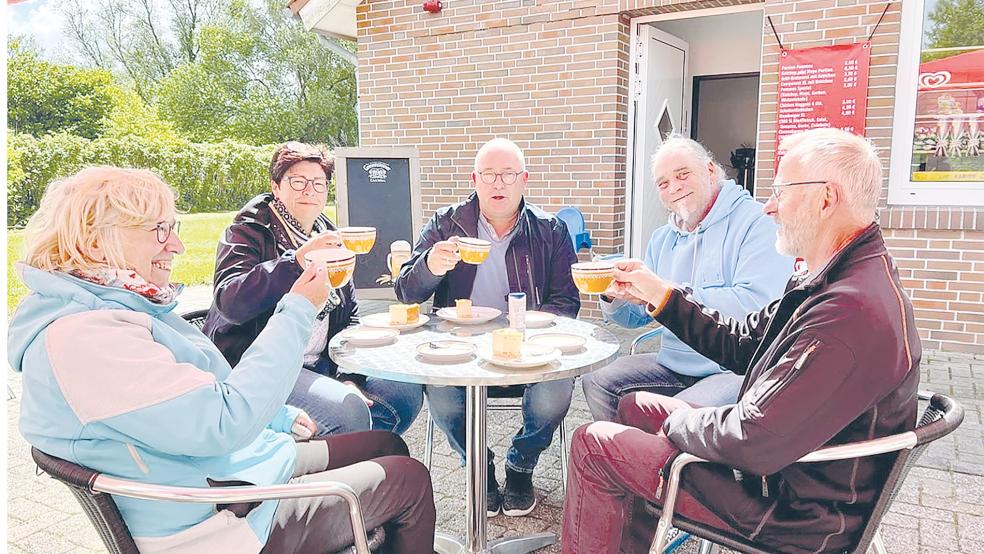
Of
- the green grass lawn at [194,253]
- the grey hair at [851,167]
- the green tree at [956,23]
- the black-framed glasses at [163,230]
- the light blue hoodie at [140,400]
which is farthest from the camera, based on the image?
the green grass lawn at [194,253]

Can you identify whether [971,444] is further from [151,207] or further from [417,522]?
[151,207]

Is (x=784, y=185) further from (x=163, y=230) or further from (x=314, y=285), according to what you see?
(x=163, y=230)

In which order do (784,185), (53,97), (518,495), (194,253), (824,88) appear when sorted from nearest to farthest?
(784,185) < (518,495) < (824,88) < (194,253) < (53,97)

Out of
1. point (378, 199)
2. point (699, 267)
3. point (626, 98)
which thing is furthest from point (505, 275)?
point (626, 98)

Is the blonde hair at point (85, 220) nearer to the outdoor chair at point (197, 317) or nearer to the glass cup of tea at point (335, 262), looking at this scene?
the glass cup of tea at point (335, 262)

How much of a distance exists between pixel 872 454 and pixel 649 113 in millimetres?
5182

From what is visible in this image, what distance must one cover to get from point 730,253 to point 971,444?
187cm

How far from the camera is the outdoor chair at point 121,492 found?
49.5 inches

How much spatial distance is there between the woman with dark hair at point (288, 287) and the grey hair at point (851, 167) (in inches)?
59.8

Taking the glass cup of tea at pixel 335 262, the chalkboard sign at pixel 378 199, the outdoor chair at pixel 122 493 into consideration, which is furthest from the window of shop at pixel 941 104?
the outdoor chair at pixel 122 493

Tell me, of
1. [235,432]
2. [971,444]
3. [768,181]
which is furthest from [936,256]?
[235,432]

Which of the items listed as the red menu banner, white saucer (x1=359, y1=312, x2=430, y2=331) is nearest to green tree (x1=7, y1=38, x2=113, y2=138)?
the red menu banner

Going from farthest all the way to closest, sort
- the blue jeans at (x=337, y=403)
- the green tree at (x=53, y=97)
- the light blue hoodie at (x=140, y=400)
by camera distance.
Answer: the green tree at (x=53, y=97) → the blue jeans at (x=337, y=403) → the light blue hoodie at (x=140, y=400)

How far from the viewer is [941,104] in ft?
15.6
